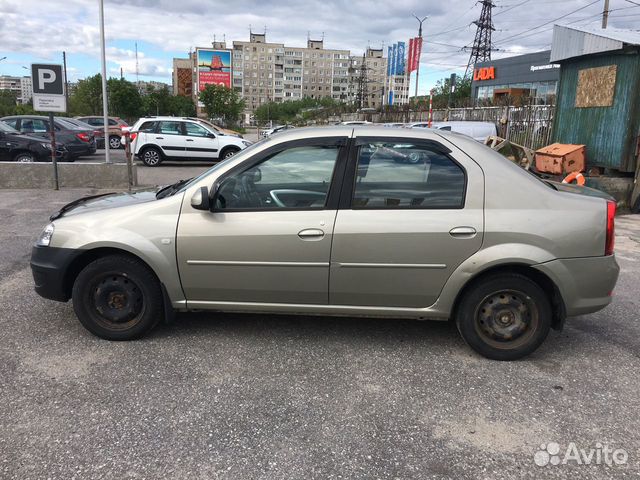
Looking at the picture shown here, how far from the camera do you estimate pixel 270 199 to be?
3867mm

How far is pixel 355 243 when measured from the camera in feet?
12.0

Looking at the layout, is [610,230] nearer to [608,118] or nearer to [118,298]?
[118,298]

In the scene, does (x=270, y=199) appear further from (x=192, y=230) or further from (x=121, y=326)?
(x=121, y=326)

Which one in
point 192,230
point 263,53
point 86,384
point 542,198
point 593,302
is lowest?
point 86,384

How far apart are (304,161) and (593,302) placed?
229cm

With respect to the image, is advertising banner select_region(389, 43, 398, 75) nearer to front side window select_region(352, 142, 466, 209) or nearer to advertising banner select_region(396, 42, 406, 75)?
advertising banner select_region(396, 42, 406, 75)

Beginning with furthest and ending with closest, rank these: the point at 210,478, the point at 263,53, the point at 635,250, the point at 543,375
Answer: the point at 263,53 → the point at 635,250 → the point at 543,375 → the point at 210,478

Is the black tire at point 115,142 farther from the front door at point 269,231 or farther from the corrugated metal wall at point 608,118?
the front door at point 269,231

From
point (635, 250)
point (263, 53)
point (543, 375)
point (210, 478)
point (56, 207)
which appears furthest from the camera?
point (263, 53)

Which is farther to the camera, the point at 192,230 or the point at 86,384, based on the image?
the point at 192,230

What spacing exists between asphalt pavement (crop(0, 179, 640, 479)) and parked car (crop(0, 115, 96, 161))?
46.0ft

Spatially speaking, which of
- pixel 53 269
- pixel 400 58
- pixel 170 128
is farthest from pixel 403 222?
pixel 400 58

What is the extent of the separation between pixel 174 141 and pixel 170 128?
49 centimetres

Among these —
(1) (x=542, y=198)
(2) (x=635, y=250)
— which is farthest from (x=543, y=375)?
(2) (x=635, y=250)
